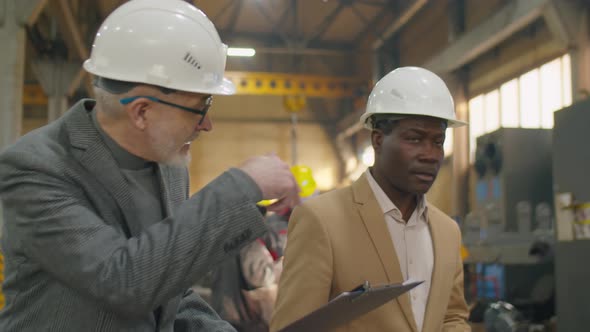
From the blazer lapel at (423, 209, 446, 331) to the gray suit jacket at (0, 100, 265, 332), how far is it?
48.6 inches

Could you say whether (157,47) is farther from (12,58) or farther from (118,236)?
(12,58)

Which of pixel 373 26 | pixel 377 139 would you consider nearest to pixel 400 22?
pixel 373 26

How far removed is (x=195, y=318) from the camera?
5.81ft

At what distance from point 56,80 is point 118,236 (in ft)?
39.8

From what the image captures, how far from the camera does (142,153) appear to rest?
1551 millimetres

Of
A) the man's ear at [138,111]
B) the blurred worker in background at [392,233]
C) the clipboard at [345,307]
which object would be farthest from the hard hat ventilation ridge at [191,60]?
the blurred worker in background at [392,233]

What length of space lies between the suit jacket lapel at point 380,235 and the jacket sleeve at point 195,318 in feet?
2.66

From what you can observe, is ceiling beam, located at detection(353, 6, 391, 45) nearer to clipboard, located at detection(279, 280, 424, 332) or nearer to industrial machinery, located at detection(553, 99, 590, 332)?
industrial machinery, located at detection(553, 99, 590, 332)

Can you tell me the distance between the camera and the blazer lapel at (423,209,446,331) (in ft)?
7.83

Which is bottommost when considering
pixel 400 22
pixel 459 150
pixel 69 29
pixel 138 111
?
pixel 138 111

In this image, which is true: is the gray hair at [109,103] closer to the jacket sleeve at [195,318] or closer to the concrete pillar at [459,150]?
the jacket sleeve at [195,318]

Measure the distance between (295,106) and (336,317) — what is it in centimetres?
1531

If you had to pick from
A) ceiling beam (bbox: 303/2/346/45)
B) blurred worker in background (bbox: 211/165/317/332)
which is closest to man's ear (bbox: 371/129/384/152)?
blurred worker in background (bbox: 211/165/317/332)

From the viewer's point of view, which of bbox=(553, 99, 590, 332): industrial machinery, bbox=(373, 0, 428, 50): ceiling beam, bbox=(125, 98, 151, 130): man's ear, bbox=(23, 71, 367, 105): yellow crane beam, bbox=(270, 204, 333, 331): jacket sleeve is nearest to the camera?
bbox=(125, 98, 151, 130): man's ear
